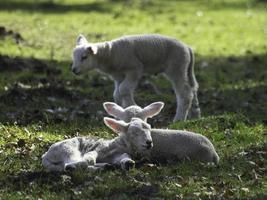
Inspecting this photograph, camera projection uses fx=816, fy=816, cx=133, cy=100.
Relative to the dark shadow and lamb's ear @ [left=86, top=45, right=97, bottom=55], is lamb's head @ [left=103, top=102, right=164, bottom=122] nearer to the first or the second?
lamb's ear @ [left=86, top=45, right=97, bottom=55]

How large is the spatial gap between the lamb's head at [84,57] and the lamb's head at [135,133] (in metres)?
4.05

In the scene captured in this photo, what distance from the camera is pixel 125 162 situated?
10883 millimetres

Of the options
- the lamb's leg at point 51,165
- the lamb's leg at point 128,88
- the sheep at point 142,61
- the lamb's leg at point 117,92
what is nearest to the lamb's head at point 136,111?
the lamb's leg at point 51,165

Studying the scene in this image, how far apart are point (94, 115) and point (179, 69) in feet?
6.08

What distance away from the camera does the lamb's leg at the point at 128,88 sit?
15.4 metres

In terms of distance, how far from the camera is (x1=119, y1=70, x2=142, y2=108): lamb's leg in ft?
50.4

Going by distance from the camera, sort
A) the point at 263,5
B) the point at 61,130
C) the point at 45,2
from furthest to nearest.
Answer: the point at 263,5
the point at 45,2
the point at 61,130

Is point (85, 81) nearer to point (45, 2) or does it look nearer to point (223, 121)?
point (223, 121)

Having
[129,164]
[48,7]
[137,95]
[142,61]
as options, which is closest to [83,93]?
[137,95]

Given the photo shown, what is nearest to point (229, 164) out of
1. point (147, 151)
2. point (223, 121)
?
point (147, 151)

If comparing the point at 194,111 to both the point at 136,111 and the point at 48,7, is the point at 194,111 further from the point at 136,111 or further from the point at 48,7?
the point at 48,7

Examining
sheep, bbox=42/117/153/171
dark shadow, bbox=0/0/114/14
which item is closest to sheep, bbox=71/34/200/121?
sheep, bbox=42/117/153/171

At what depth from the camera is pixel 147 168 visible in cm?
1105

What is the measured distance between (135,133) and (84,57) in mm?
4593
